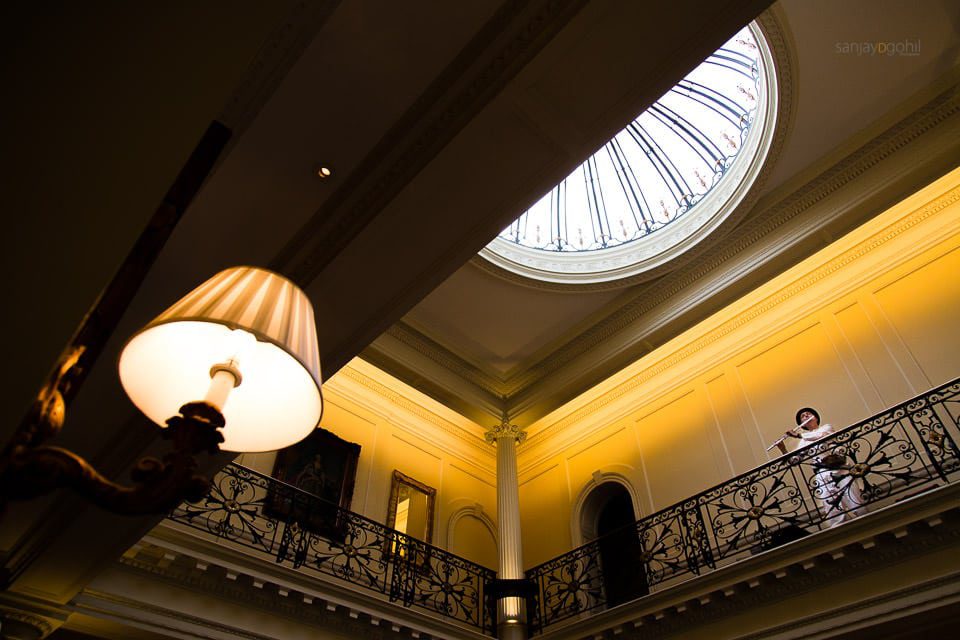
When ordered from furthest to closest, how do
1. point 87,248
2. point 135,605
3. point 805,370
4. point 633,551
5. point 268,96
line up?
point 633,551, point 805,370, point 135,605, point 268,96, point 87,248

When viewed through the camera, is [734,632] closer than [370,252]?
No

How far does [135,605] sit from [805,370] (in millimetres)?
8271

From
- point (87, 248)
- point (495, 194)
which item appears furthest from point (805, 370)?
point (87, 248)

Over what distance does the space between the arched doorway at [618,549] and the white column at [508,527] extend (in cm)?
127

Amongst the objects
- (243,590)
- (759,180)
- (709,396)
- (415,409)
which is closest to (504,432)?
(415,409)

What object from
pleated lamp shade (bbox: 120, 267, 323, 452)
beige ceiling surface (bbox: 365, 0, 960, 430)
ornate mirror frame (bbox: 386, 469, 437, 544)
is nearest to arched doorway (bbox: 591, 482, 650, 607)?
beige ceiling surface (bbox: 365, 0, 960, 430)

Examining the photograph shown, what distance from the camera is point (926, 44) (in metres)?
7.06

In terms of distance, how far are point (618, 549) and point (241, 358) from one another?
32.0ft

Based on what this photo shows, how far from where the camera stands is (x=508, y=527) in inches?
366

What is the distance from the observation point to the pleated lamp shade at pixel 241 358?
1.35 m

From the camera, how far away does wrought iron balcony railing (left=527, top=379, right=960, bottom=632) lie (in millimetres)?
6590

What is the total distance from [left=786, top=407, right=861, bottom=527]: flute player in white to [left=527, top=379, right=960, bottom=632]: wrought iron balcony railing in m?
0.01

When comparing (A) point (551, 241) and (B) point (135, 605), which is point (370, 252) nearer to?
(B) point (135, 605)

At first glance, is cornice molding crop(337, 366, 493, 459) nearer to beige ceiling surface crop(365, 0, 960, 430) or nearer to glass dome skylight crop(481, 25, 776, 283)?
beige ceiling surface crop(365, 0, 960, 430)
